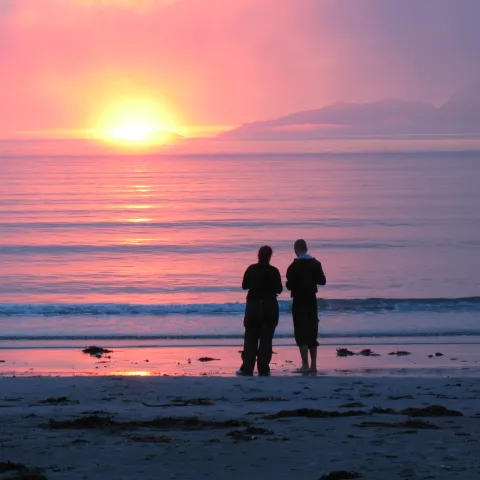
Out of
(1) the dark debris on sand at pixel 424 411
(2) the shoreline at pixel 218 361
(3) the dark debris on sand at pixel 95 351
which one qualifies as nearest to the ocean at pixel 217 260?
(2) the shoreline at pixel 218 361

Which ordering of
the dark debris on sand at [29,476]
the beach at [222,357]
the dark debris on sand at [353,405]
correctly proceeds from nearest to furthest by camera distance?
the dark debris on sand at [29,476], the beach at [222,357], the dark debris on sand at [353,405]

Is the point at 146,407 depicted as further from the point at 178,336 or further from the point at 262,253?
the point at 178,336

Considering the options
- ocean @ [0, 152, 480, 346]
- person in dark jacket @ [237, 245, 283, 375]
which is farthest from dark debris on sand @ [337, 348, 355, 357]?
person in dark jacket @ [237, 245, 283, 375]

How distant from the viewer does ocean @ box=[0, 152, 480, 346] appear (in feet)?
58.1

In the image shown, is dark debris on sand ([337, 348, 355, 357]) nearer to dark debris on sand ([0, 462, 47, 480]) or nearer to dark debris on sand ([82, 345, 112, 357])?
dark debris on sand ([82, 345, 112, 357])

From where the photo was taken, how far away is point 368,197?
62875 mm

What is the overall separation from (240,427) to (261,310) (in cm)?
353

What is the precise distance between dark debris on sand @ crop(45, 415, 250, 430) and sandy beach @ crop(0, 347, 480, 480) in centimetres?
1

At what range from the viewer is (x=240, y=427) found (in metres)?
7.48

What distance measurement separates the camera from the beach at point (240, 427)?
6.19 m

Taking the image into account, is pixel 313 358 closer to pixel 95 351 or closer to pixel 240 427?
pixel 95 351

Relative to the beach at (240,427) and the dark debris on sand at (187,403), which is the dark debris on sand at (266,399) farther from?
the dark debris on sand at (187,403)

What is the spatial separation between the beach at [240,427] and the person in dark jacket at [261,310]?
0.72 meters

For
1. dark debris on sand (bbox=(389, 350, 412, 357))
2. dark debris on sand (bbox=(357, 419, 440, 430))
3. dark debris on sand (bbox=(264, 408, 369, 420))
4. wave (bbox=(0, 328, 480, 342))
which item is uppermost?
wave (bbox=(0, 328, 480, 342))
